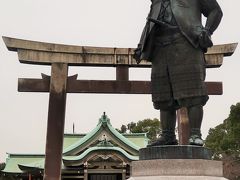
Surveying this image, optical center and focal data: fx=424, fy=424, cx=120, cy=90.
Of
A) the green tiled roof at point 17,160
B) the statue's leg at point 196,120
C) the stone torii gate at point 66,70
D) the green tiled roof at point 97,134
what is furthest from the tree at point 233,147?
the statue's leg at point 196,120

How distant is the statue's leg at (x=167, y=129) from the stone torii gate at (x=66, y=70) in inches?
248

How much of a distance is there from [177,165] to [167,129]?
647 mm

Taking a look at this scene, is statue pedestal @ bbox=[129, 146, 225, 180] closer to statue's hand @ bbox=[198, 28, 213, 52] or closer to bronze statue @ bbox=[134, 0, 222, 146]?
bronze statue @ bbox=[134, 0, 222, 146]

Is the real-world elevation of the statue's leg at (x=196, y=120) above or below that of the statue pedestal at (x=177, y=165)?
above

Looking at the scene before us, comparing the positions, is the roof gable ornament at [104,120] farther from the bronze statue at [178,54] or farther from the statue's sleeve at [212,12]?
the statue's sleeve at [212,12]

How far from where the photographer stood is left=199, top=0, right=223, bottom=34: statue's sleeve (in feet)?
14.4

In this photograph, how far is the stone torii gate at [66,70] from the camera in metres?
10.6

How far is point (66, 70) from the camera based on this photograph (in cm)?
1098

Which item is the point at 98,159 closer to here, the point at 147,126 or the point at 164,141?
the point at 164,141

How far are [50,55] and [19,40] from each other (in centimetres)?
88

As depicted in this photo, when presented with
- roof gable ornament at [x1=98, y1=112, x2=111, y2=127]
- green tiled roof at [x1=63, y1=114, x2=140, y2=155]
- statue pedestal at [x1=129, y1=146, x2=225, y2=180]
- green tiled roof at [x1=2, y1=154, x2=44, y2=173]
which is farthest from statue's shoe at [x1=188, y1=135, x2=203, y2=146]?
green tiled roof at [x1=2, y1=154, x2=44, y2=173]

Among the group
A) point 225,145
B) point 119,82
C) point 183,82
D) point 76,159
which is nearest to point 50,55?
point 119,82

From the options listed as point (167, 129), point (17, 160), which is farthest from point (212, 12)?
point (17, 160)

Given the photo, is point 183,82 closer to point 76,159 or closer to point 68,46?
point 68,46
